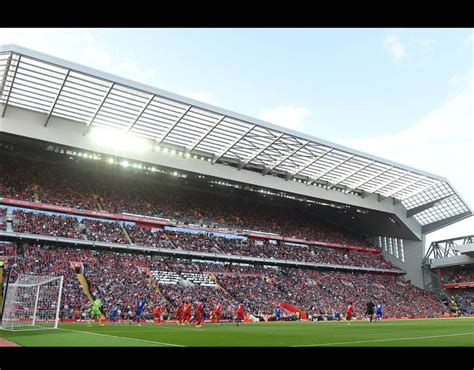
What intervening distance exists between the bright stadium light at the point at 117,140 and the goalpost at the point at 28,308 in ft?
54.7

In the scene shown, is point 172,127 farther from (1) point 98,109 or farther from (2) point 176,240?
(2) point 176,240

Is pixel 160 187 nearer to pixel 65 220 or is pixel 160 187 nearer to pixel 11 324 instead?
pixel 65 220

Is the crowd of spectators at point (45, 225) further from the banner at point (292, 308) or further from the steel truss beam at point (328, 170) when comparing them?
the steel truss beam at point (328, 170)

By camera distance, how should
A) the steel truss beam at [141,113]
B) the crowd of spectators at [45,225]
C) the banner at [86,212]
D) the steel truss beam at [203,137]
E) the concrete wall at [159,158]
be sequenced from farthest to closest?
the banner at [86,212] < the steel truss beam at [203,137] < the crowd of spectators at [45,225] < the concrete wall at [159,158] < the steel truss beam at [141,113]

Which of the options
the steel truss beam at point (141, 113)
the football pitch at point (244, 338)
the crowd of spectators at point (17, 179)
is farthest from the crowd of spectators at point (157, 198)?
the football pitch at point (244, 338)

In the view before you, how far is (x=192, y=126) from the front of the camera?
38125mm

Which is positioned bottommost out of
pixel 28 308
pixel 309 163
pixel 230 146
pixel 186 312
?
pixel 186 312

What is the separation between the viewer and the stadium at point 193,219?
101 ft

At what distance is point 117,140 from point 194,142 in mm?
7357

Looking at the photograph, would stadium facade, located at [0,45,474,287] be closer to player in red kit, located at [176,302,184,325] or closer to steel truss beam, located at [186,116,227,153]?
steel truss beam, located at [186,116,227,153]

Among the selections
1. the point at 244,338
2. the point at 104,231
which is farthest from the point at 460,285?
the point at 244,338

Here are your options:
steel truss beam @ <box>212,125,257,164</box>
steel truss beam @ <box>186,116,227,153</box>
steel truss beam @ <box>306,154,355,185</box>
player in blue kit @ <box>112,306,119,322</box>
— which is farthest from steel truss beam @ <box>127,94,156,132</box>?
steel truss beam @ <box>306,154,355,185</box>
